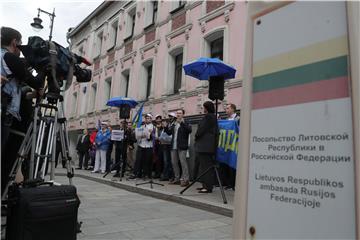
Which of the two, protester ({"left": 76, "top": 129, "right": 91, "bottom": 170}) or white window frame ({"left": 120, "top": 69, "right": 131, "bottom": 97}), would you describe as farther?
white window frame ({"left": 120, "top": 69, "right": 131, "bottom": 97})

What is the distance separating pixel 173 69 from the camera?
13.1m

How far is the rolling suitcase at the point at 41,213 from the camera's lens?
98.7 inches

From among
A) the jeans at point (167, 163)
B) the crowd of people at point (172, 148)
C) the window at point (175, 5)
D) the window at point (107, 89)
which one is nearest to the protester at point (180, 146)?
the crowd of people at point (172, 148)

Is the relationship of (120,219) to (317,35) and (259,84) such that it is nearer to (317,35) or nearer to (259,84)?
(259,84)

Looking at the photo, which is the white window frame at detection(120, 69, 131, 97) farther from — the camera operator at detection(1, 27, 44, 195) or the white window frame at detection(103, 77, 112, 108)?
the camera operator at detection(1, 27, 44, 195)

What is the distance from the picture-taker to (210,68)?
6789 millimetres

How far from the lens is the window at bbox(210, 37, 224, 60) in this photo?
1085 centimetres

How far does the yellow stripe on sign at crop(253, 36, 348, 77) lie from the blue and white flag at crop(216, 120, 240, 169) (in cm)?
574

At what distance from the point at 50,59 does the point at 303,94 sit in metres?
2.81

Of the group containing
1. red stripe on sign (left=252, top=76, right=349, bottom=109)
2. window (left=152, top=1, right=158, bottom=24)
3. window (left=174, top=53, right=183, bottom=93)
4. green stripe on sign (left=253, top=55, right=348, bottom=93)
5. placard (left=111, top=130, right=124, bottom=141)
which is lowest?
red stripe on sign (left=252, top=76, right=349, bottom=109)

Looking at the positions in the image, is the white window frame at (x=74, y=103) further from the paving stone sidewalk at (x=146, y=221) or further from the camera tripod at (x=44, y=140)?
the camera tripod at (x=44, y=140)

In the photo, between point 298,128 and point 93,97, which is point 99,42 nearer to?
point 93,97

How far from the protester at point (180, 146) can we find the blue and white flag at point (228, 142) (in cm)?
102

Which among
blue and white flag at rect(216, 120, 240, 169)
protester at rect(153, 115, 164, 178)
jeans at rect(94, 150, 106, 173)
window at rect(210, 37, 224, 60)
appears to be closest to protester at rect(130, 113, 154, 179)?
protester at rect(153, 115, 164, 178)
